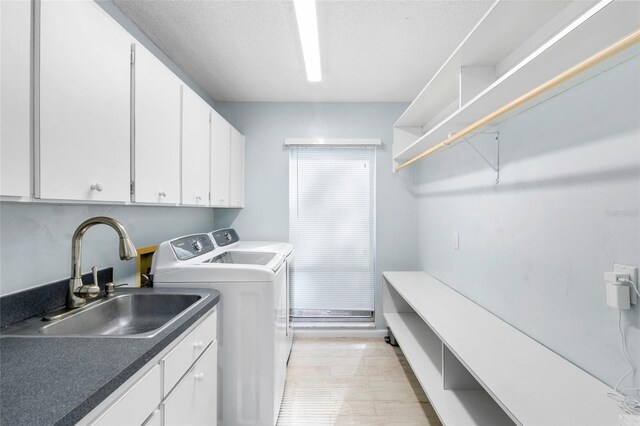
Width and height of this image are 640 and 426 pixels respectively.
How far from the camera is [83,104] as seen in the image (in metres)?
1.00

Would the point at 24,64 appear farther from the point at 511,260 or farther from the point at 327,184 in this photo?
the point at 327,184

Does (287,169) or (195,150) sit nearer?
(195,150)

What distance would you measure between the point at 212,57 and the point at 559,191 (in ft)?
7.98

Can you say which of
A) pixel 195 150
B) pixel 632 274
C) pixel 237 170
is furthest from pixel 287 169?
pixel 632 274

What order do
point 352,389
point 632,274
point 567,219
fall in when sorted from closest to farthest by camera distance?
point 632,274 < point 567,219 < point 352,389

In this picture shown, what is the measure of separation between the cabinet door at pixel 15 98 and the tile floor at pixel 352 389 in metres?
1.92

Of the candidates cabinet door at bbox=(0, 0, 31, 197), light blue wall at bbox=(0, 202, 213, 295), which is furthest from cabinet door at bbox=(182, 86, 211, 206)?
cabinet door at bbox=(0, 0, 31, 197)

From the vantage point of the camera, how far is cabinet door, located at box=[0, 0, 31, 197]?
76cm

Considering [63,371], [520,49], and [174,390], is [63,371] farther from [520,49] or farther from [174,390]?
[520,49]

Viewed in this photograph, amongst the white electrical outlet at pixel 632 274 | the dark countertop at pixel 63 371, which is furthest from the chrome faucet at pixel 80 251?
the white electrical outlet at pixel 632 274

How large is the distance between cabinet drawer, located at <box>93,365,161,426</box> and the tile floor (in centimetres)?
124

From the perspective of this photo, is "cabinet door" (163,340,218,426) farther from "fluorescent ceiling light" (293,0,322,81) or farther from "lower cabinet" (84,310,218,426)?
"fluorescent ceiling light" (293,0,322,81)

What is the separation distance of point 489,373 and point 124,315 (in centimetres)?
170

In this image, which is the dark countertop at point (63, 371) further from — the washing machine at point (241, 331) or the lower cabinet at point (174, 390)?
the washing machine at point (241, 331)
